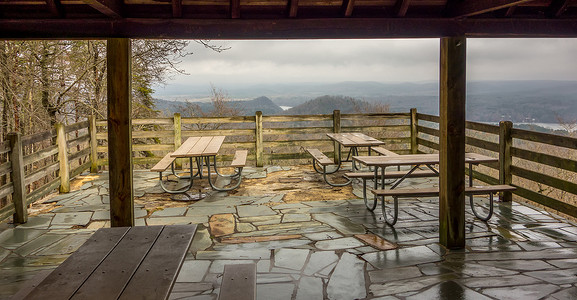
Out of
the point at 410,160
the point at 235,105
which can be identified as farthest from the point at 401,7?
the point at 235,105

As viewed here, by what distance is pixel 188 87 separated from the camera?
16.7 metres

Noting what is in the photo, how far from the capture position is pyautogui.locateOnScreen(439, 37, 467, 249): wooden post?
425 cm

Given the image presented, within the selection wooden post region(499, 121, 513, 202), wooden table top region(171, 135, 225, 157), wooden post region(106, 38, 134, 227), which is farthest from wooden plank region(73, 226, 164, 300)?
wooden post region(499, 121, 513, 202)

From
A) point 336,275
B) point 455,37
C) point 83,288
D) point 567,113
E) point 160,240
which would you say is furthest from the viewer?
point 567,113

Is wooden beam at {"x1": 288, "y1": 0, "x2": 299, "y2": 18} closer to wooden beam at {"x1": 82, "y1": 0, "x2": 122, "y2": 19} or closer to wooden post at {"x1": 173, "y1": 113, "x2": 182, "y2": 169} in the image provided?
wooden beam at {"x1": 82, "y1": 0, "x2": 122, "y2": 19}

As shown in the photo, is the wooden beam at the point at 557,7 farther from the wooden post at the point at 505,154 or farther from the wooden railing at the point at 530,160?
the wooden post at the point at 505,154

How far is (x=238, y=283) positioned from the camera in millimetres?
2723

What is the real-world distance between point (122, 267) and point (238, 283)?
69cm

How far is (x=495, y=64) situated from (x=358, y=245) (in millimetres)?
19678

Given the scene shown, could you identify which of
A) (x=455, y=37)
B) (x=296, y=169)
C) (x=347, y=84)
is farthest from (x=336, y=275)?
(x=347, y=84)

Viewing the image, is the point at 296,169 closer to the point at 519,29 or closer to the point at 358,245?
the point at 358,245

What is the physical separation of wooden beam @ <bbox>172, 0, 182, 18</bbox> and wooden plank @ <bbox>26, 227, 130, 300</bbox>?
1988 millimetres

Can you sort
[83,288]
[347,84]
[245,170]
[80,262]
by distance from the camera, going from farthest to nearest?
1. [347,84]
2. [245,170]
3. [80,262]
4. [83,288]

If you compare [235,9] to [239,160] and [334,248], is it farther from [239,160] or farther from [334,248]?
[239,160]
